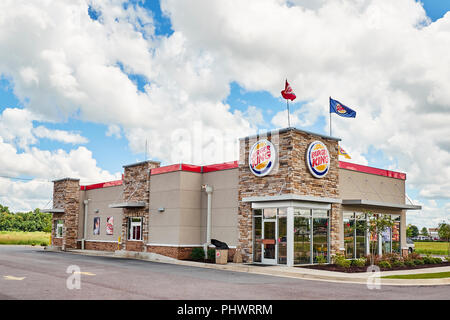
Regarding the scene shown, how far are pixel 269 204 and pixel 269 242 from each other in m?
1.93

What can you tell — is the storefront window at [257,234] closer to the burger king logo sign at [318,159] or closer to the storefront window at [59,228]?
the burger king logo sign at [318,159]

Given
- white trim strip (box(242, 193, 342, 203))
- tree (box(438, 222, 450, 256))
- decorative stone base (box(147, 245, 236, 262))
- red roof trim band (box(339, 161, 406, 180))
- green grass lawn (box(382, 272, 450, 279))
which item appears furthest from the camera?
tree (box(438, 222, 450, 256))

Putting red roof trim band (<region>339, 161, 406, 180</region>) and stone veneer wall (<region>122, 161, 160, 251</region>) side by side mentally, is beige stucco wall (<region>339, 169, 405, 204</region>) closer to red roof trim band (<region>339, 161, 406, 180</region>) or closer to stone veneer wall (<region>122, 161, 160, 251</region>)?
red roof trim band (<region>339, 161, 406, 180</region>)

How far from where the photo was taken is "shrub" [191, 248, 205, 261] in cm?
2609

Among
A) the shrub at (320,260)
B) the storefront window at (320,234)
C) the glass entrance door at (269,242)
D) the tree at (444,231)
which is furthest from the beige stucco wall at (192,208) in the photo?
the tree at (444,231)

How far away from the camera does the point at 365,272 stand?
20047mm

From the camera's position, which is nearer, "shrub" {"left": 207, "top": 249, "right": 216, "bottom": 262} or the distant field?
"shrub" {"left": 207, "top": 249, "right": 216, "bottom": 262}

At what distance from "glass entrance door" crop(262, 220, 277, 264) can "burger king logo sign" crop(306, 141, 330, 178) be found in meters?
3.48

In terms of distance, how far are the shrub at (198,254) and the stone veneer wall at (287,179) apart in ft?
8.47

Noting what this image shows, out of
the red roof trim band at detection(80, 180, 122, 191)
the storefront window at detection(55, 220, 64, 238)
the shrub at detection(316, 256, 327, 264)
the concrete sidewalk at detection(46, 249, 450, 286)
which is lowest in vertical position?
the concrete sidewalk at detection(46, 249, 450, 286)

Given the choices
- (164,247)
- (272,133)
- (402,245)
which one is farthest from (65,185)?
(402,245)

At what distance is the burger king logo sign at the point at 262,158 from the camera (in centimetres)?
2366

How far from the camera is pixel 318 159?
24.2 meters

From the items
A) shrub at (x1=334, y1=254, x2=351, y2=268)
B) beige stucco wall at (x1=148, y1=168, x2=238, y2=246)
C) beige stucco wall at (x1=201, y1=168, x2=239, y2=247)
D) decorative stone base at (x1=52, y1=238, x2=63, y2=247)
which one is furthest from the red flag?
decorative stone base at (x1=52, y1=238, x2=63, y2=247)
